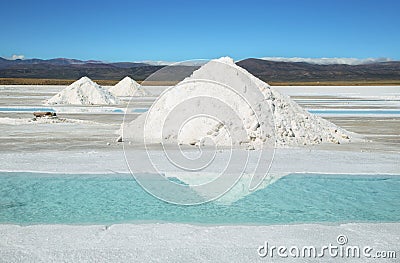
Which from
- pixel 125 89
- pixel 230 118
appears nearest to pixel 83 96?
pixel 125 89

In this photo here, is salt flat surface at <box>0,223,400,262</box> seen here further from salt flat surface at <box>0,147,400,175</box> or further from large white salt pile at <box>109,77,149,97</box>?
large white salt pile at <box>109,77,149,97</box>

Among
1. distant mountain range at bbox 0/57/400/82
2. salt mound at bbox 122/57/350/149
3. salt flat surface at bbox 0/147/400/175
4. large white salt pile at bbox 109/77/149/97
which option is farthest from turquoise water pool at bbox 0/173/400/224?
distant mountain range at bbox 0/57/400/82

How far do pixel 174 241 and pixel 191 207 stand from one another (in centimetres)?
125

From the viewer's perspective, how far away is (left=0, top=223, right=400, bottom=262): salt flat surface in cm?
315

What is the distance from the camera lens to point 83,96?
23719mm

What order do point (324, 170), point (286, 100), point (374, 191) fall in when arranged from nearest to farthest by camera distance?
point (374, 191), point (324, 170), point (286, 100)

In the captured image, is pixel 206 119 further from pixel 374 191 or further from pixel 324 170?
pixel 374 191

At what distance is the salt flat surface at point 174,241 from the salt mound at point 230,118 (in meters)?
4.51

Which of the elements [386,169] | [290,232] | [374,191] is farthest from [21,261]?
[386,169]

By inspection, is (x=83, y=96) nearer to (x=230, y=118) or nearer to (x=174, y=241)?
(x=230, y=118)

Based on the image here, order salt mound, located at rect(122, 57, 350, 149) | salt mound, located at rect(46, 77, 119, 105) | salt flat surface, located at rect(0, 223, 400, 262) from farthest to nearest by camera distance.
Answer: salt mound, located at rect(46, 77, 119, 105) → salt mound, located at rect(122, 57, 350, 149) → salt flat surface, located at rect(0, 223, 400, 262)

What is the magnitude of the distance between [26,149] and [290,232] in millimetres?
5492

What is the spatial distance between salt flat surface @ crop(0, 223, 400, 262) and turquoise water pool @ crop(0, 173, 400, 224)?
373 mm

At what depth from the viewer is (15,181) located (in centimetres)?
561
